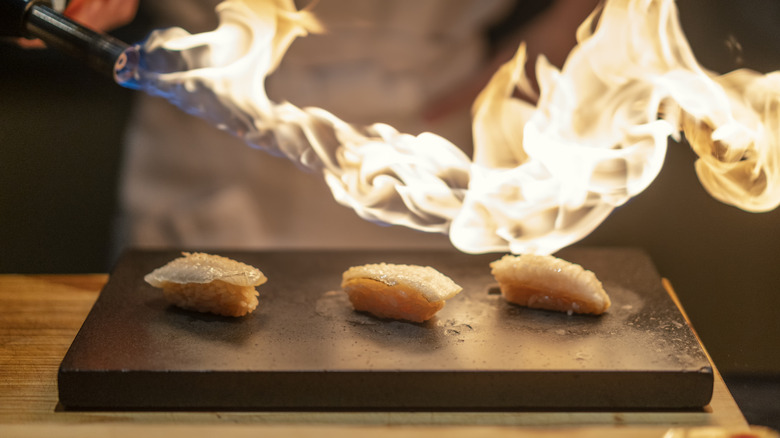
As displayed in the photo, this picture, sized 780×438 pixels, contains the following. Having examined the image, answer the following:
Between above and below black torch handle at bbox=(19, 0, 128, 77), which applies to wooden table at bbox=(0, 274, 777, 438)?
below

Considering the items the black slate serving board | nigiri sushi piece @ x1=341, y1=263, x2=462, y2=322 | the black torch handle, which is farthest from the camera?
the black torch handle

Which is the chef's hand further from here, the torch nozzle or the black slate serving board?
the black slate serving board

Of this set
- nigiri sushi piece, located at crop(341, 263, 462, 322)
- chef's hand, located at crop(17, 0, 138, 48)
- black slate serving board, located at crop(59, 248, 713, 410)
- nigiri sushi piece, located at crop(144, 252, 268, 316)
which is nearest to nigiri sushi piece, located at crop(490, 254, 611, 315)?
black slate serving board, located at crop(59, 248, 713, 410)

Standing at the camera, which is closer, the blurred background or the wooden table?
the wooden table

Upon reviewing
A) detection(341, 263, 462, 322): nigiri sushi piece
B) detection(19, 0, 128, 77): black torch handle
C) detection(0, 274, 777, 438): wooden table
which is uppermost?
detection(19, 0, 128, 77): black torch handle

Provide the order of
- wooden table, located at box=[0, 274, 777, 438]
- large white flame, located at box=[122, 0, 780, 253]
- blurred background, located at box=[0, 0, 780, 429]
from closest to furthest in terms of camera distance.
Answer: wooden table, located at box=[0, 274, 777, 438] → large white flame, located at box=[122, 0, 780, 253] → blurred background, located at box=[0, 0, 780, 429]

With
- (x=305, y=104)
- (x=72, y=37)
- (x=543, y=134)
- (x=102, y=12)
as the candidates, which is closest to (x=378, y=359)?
(x=543, y=134)

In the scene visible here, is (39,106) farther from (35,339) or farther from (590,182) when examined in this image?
(590,182)

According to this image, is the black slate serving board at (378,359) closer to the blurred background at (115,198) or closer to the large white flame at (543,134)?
the large white flame at (543,134)
